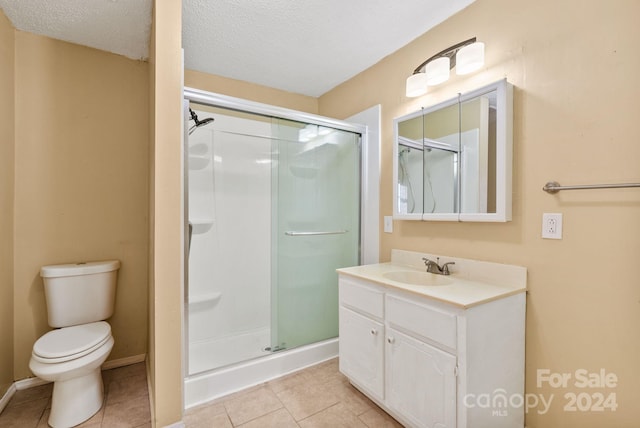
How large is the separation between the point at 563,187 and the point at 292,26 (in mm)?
1821

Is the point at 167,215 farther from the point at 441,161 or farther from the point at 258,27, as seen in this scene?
the point at 441,161

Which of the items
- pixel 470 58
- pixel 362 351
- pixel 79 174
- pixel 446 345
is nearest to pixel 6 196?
pixel 79 174

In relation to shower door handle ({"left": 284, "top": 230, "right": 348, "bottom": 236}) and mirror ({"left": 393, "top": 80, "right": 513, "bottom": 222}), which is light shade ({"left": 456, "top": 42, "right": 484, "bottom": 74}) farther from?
shower door handle ({"left": 284, "top": 230, "right": 348, "bottom": 236})

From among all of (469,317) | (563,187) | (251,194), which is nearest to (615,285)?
(563,187)

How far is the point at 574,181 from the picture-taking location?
1.31m

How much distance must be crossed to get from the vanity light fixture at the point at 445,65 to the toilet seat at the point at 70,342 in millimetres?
2480

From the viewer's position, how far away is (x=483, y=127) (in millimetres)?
1601

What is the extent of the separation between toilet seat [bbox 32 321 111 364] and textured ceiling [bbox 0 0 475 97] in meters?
1.94

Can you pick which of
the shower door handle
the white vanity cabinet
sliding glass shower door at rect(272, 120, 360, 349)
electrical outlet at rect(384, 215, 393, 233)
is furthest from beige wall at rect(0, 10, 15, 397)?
electrical outlet at rect(384, 215, 393, 233)

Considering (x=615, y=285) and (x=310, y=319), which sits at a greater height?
(x=615, y=285)

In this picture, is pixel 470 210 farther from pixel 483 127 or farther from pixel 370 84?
pixel 370 84

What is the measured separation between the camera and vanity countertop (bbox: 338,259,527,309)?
129 centimetres

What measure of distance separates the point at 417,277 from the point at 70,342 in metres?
2.08

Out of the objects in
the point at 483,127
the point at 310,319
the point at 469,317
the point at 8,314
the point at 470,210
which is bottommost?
Answer: the point at 310,319
